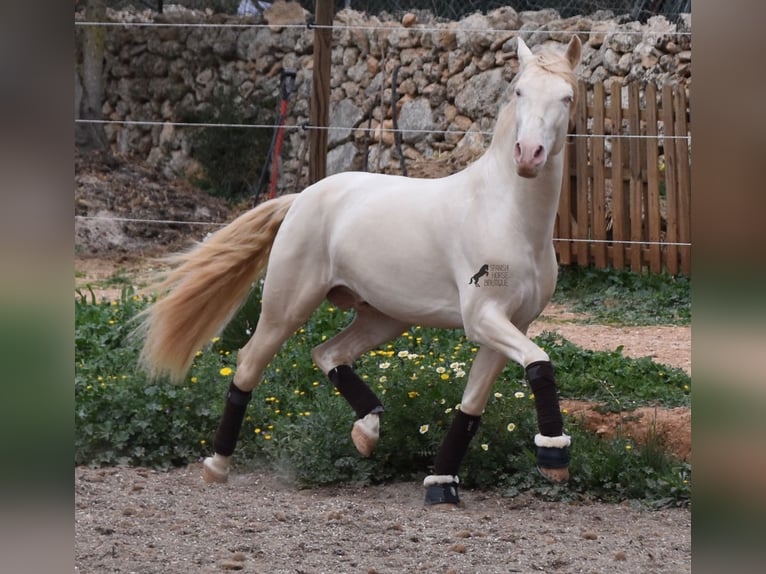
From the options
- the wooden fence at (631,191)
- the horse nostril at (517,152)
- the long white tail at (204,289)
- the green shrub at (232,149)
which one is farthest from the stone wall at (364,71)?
the horse nostril at (517,152)

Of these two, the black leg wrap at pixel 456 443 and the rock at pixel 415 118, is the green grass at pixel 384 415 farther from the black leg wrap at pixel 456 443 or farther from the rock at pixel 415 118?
the rock at pixel 415 118

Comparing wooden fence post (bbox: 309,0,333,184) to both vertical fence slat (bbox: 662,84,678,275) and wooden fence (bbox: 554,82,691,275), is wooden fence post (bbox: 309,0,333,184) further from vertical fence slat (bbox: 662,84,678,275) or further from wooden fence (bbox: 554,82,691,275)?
vertical fence slat (bbox: 662,84,678,275)

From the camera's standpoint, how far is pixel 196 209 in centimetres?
1092

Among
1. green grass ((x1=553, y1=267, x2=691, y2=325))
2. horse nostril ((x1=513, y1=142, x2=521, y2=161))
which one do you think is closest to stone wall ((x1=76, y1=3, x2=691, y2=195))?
green grass ((x1=553, y1=267, x2=691, y2=325))

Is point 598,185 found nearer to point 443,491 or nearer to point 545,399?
point 443,491

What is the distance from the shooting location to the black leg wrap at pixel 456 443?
4023 millimetres

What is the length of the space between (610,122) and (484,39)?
191cm

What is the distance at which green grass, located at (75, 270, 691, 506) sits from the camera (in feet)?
14.5

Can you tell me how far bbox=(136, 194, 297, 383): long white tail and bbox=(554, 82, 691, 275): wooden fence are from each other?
413 cm

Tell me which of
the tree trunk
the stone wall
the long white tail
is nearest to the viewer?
the long white tail

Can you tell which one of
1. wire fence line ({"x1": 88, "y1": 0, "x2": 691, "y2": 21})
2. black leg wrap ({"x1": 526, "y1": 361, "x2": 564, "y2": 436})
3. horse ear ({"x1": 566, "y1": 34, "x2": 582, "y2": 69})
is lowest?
black leg wrap ({"x1": 526, "y1": 361, "x2": 564, "y2": 436})

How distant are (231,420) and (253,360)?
28cm
